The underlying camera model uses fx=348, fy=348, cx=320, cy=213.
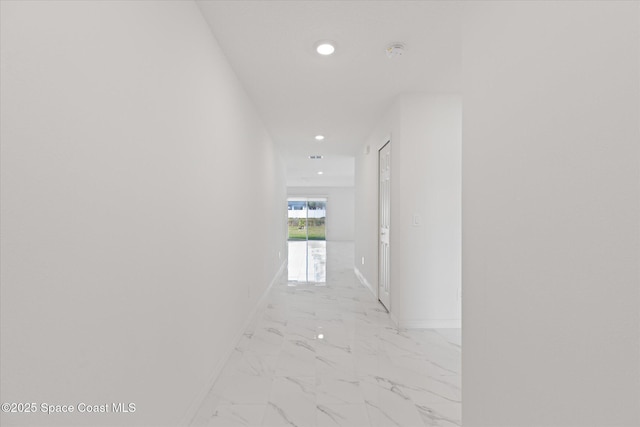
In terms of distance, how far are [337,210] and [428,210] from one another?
1125 centimetres

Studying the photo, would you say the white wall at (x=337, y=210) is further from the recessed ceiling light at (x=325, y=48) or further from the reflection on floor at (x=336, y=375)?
the recessed ceiling light at (x=325, y=48)

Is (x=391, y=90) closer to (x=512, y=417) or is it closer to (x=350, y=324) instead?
(x=350, y=324)

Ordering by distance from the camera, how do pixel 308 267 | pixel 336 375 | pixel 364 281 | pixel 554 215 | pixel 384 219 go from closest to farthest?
1. pixel 554 215
2. pixel 336 375
3. pixel 384 219
4. pixel 364 281
5. pixel 308 267

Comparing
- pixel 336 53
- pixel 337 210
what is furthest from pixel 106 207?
pixel 337 210

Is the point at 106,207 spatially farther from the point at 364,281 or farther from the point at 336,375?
the point at 364,281

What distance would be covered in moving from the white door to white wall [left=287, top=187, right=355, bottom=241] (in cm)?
996

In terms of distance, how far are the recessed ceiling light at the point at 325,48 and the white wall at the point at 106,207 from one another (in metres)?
0.81

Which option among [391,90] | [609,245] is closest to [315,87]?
[391,90]

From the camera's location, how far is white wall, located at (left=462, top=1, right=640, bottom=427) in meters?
0.91

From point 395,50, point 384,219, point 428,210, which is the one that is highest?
point 395,50

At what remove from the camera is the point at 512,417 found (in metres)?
1.38

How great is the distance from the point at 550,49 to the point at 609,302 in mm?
831

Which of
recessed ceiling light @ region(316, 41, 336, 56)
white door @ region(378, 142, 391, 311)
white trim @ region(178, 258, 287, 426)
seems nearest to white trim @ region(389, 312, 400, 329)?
white door @ region(378, 142, 391, 311)

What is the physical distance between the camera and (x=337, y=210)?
1506 centimetres
